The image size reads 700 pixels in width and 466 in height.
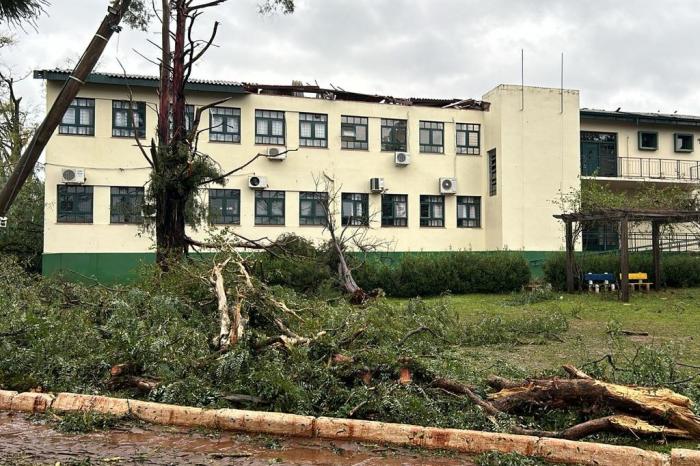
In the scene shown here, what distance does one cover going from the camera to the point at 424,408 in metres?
6.43

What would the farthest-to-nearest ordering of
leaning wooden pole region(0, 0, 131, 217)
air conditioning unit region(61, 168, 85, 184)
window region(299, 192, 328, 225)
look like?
window region(299, 192, 328, 225), air conditioning unit region(61, 168, 85, 184), leaning wooden pole region(0, 0, 131, 217)

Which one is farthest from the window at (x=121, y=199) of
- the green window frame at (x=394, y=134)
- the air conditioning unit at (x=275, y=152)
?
the green window frame at (x=394, y=134)

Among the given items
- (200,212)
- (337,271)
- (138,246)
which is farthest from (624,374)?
(138,246)

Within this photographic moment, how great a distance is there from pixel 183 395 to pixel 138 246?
71.8 ft

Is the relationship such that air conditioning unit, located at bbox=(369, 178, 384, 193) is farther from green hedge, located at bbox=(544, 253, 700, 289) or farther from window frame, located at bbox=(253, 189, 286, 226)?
green hedge, located at bbox=(544, 253, 700, 289)

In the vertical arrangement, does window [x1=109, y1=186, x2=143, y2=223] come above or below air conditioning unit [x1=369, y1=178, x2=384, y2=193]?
below

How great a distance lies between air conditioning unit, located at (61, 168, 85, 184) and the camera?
26828 millimetres

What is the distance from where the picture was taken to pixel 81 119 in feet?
90.5

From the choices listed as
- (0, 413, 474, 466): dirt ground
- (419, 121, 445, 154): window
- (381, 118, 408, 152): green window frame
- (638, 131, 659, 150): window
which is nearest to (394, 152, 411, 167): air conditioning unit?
(381, 118, 408, 152): green window frame

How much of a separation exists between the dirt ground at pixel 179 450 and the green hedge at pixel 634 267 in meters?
22.0

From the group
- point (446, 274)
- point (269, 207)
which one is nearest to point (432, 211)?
point (446, 274)

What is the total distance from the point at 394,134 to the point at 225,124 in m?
8.12

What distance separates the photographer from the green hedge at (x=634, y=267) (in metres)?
26.4

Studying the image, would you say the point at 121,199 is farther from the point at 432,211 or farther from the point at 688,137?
the point at 688,137
